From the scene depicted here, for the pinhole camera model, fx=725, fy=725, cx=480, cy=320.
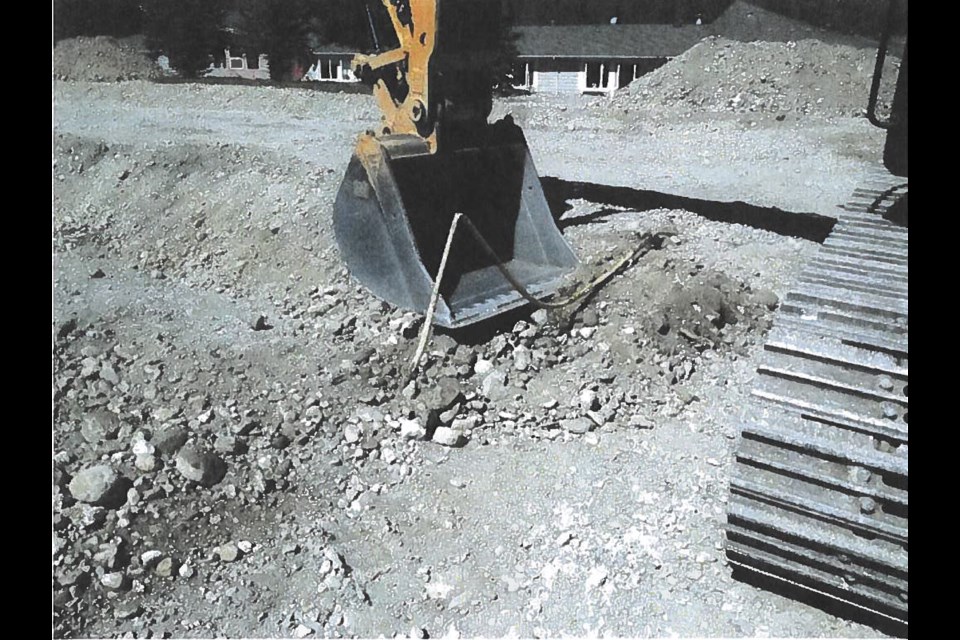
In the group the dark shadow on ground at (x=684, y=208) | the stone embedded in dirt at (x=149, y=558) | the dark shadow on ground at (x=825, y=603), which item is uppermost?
the dark shadow on ground at (x=684, y=208)

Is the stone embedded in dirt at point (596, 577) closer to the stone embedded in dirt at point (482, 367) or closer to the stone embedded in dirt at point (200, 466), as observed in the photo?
the stone embedded in dirt at point (482, 367)

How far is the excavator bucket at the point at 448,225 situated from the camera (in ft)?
14.8

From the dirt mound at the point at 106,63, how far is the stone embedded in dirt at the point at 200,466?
11.6 m

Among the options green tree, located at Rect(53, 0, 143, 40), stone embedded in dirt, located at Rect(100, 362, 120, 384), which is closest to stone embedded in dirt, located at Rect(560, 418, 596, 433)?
stone embedded in dirt, located at Rect(100, 362, 120, 384)

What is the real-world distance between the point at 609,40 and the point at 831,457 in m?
27.1

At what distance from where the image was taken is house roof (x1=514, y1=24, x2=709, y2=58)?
2584 cm

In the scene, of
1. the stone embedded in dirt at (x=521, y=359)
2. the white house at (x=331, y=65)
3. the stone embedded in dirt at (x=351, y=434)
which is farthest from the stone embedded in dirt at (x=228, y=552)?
the white house at (x=331, y=65)

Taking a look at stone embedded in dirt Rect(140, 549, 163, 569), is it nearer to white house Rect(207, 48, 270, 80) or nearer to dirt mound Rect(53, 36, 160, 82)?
dirt mound Rect(53, 36, 160, 82)

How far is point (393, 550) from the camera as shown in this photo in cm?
324

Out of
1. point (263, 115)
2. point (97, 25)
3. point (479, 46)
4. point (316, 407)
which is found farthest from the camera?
point (263, 115)

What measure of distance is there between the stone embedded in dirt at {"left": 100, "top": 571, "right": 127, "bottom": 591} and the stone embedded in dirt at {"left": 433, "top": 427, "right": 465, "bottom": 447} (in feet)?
5.07
